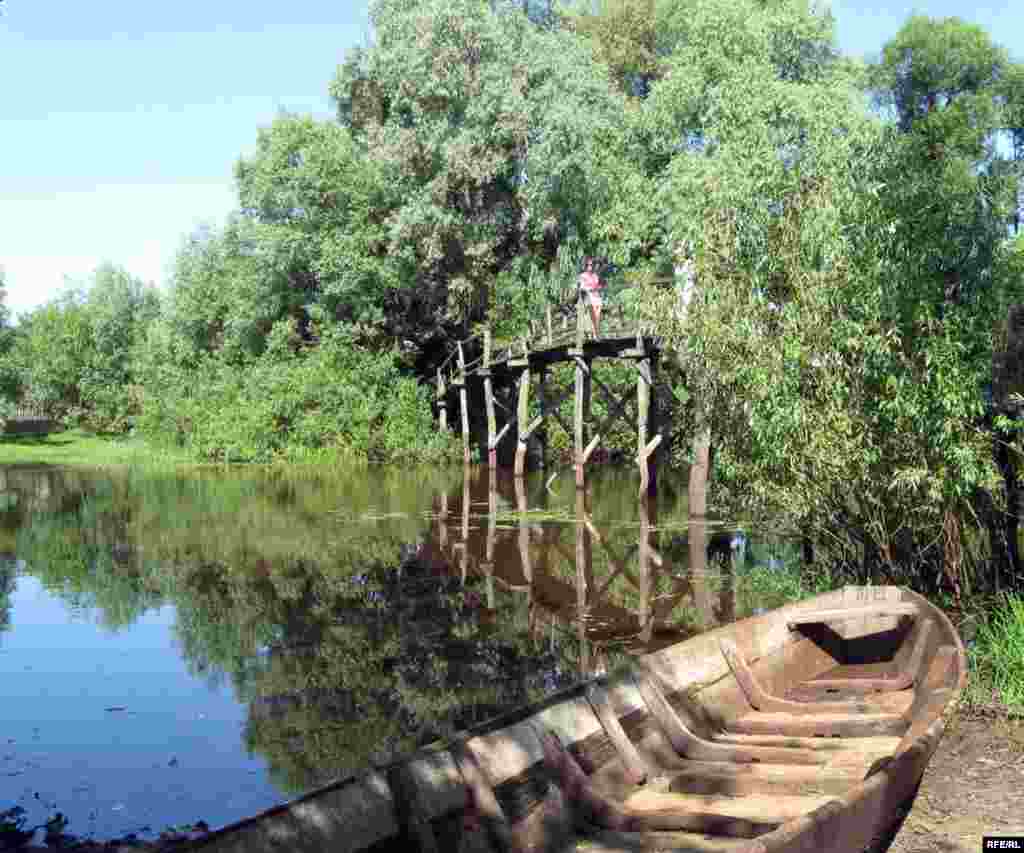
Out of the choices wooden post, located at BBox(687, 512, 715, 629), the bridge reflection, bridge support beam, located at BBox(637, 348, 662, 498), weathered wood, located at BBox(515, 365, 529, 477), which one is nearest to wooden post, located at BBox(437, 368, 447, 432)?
weathered wood, located at BBox(515, 365, 529, 477)

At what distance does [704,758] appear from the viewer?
216 inches

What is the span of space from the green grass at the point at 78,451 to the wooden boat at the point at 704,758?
109 feet

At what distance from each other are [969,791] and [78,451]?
153ft

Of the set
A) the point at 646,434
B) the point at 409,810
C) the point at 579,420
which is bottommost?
the point at 409,810

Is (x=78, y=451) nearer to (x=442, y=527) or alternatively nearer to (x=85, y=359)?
(x=85, y=359)

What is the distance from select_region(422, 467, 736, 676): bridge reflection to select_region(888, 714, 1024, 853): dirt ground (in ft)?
11.3

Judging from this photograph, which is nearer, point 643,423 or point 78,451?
point 643,423

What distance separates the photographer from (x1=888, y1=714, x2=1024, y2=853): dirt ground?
17.1 feet

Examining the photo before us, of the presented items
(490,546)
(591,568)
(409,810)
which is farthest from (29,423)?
(409,810)

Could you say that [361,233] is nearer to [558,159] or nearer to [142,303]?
[558,159]

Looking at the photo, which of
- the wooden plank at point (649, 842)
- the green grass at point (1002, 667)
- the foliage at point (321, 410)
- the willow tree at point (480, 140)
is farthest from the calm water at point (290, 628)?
the foliage at point (321, 410)

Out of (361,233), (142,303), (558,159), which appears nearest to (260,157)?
(361,233)

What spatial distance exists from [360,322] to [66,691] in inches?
1060

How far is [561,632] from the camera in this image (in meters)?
10.9
